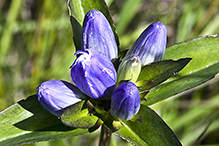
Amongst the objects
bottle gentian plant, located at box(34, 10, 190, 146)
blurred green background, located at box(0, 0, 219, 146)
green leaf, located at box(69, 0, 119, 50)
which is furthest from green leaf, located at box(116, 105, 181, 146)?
blurred green background, located at box(0, 0, 219, 146)

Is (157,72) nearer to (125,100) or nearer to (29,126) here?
(125,100)

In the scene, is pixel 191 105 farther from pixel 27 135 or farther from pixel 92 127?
pixel 27 135

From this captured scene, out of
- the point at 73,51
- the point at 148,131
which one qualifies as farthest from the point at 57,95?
the point at 73,51

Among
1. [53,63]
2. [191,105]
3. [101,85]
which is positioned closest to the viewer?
[101,85]

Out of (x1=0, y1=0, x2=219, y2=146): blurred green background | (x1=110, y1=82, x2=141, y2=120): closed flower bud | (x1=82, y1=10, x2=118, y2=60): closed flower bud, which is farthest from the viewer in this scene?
(x1=0, y1=0, x2=219, y2=146): blurred green background

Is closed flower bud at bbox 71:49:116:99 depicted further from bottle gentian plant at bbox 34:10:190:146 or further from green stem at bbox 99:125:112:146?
green stem at bbox 99:125:112:146

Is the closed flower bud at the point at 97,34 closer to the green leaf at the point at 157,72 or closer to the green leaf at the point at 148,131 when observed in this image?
the green leaf at the point at 157,72

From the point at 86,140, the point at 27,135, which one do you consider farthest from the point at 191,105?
the point at 27,135

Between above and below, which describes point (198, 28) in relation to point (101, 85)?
below
